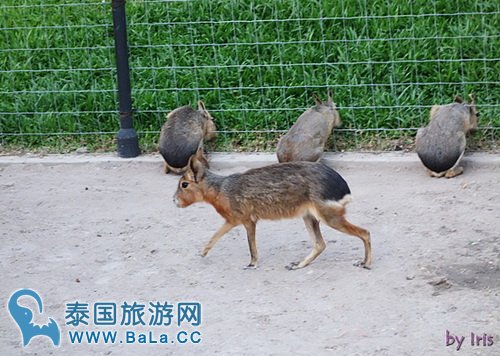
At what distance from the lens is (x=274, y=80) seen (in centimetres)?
870

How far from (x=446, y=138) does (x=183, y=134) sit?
2028 millimetres

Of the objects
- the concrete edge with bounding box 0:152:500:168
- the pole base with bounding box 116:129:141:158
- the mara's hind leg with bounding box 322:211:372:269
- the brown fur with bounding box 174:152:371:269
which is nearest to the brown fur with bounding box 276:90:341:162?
the concrete edge with bounding box 0:152:500:168

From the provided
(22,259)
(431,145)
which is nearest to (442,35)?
(431,145)

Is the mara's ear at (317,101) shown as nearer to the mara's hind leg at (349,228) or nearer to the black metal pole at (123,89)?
the black metal pole at (123,89)

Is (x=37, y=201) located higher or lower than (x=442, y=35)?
lower

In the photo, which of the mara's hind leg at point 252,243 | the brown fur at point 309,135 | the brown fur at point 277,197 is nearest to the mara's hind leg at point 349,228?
the brown fur at point 277,197

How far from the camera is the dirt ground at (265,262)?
4.94 meters

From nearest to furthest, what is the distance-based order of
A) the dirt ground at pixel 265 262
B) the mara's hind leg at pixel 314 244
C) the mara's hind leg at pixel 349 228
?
the dirt ground at pixel 265 262
the mara's hind leg at pixel 349 228
the mara's hind leg at pixel 314 244

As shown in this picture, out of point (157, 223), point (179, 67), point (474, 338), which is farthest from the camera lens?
point (179, 67)

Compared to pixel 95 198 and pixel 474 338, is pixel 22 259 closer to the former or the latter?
pixel 95 198

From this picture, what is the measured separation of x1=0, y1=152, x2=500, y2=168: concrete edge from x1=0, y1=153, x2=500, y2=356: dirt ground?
0.02 meters

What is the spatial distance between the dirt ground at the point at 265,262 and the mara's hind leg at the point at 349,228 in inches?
3.0

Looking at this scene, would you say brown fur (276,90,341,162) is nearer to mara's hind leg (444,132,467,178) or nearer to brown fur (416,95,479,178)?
brown fur (416,95,479,178)

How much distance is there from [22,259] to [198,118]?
230 centimetres
